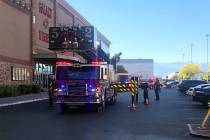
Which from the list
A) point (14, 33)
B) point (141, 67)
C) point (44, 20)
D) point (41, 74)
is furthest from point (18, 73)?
point (141, 67)

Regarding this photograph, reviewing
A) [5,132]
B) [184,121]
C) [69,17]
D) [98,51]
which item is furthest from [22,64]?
[5,132]

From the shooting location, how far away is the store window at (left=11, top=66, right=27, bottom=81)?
5027cm

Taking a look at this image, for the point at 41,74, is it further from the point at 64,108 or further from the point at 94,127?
the point at 94,127

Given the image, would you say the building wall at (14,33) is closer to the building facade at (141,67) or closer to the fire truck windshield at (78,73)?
the fire truck windshield at (78,73)

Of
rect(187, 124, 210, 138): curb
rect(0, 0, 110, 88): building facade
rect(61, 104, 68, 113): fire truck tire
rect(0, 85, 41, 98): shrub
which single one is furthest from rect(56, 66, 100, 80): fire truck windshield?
rect(0, 0, 110, 88): building facade

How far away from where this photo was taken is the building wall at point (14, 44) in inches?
1860

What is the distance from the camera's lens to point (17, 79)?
51750mm

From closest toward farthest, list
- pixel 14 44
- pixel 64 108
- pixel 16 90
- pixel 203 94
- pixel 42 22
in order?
pixel 64 108 → pixel 203 94 → pixel 16 90 → pixel 14 44 → pixel 42 22

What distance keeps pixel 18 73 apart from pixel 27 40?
417cm

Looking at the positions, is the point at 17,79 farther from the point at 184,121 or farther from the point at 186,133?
the point at 186,133

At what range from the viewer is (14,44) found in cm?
5019

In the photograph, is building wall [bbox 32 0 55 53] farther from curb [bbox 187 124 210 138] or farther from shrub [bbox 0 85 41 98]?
curb [bbox 187 124 210 138]

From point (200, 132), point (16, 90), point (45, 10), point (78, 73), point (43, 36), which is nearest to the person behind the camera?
point (200, 132)

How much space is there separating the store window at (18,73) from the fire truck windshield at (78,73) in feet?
Result: 79.4
